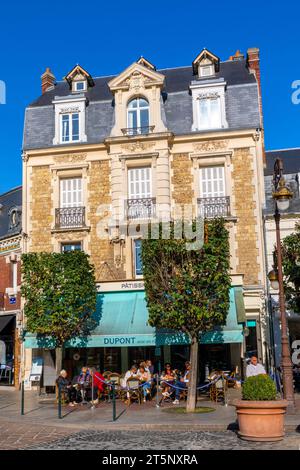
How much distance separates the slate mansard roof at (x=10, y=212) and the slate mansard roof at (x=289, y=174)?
1004cm

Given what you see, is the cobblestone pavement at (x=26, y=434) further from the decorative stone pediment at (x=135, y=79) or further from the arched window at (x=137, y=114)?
the decorative stone pediment at (x=135, y=79)

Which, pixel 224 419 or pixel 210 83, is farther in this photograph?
pixel 210 83

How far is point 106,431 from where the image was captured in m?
11.8

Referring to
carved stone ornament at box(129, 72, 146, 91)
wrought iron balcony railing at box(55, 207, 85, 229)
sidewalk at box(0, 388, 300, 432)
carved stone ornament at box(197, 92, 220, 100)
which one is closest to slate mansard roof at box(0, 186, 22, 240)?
wrought iron balcony railing at box(55, 207, 85, 229)

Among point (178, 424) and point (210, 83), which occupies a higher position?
point (210, 83)

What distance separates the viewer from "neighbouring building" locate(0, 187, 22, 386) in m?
22.3

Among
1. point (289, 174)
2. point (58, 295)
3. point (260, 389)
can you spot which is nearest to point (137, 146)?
point (289, 174)

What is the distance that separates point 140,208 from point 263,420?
11.8 metres

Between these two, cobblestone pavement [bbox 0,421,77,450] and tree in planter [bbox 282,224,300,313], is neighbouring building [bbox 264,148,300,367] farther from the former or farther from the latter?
cobblestone pavement [bbox 0,421,77,450]

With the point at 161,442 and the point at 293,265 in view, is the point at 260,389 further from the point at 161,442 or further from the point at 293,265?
the point at 293,265

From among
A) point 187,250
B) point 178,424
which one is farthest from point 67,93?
point 178,424

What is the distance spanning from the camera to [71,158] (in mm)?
21828
